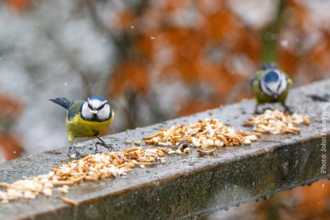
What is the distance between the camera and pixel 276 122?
2779 millimetres

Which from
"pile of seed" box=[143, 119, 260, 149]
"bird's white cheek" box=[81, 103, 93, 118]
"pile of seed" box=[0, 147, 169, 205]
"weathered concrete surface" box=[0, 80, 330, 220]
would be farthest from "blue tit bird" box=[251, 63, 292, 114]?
"bird's white cheek" box=[81, 103, 93, 118]

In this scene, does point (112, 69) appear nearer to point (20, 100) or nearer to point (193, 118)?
point (20, 100)

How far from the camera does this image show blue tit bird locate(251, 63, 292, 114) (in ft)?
9.77

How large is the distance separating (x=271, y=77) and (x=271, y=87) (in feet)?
0.25

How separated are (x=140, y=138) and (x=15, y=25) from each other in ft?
10.6

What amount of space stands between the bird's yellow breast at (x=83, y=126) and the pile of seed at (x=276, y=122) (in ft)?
3.56

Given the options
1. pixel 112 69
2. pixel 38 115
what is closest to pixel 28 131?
pixel 38 115

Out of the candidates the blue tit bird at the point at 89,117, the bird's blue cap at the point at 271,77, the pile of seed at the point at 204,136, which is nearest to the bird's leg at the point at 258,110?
the bird's blue cap at the point at 271,77

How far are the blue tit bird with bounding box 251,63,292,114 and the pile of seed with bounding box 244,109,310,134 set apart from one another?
0.14 meters

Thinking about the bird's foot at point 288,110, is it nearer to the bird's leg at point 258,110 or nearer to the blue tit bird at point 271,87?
the blue tit bird at point 271,87

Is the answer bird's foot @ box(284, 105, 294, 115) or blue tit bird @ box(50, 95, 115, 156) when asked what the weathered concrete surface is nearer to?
blue tit bird @ box(50, 95, 115, 156)

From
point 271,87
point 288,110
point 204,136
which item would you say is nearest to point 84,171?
point 204,136

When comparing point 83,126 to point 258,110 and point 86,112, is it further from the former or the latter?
point 258,110

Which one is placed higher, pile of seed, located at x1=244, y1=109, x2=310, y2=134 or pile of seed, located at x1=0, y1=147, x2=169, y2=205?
pile of seed, located at x1=244, y1=109, x2=310, y2=134
